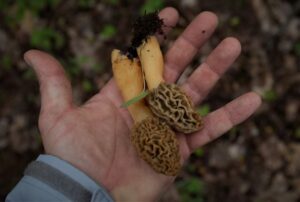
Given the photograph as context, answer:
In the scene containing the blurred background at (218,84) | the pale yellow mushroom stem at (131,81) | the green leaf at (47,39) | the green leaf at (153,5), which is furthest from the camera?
the green leaf at (47,39)

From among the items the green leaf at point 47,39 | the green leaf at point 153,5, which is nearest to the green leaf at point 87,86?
the green leaf at point 47,39

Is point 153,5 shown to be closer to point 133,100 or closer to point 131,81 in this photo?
point 131,81

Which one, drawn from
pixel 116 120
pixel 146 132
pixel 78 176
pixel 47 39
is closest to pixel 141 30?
pixel 116 120

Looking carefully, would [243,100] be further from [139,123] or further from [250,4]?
[250,4]

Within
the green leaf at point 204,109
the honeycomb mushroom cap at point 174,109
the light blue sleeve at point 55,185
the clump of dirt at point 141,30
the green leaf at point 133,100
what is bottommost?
the green leaf at point 204,109

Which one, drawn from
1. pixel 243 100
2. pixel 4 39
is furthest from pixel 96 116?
pixel 4 39

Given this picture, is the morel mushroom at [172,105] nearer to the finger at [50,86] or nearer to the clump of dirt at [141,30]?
the clump of dirt at [141,30]
